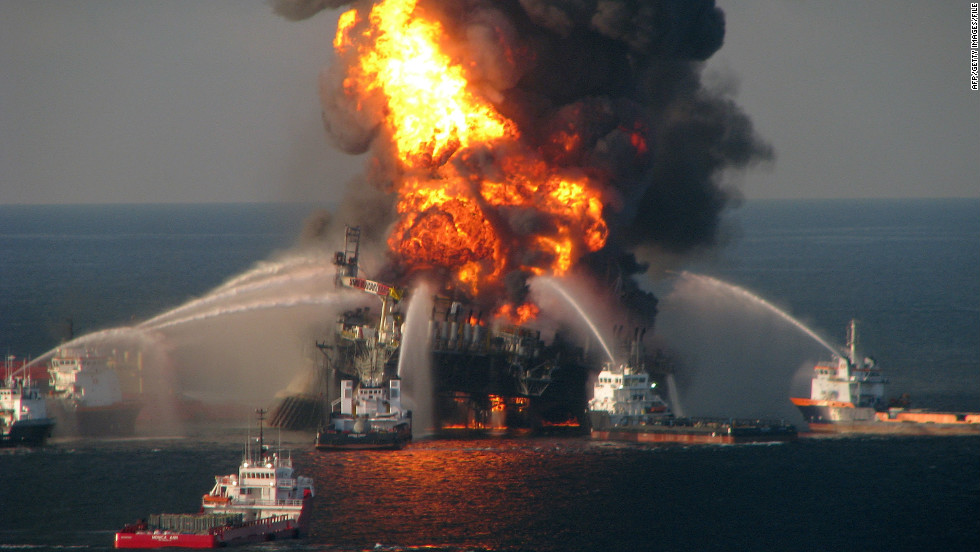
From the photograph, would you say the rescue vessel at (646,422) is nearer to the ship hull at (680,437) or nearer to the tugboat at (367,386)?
the ship hull at (680,437)

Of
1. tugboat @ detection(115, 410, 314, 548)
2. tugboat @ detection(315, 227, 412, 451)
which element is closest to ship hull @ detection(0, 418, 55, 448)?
tugboat @ detection(315, 227, 412, 451)

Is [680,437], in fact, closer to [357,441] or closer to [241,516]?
[357,441]

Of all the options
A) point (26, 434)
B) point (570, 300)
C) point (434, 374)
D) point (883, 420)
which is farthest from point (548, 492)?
point (26, 434)

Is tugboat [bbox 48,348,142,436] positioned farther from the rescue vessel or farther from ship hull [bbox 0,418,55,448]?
the rescue vessel

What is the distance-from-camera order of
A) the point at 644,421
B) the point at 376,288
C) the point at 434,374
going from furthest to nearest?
the point at 376,288
the point at 434,374
the point at 644,421

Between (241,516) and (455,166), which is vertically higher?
(455,166)

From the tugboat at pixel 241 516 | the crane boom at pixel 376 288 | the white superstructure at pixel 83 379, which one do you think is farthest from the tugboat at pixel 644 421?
the white superstructure at pixel 83 379
